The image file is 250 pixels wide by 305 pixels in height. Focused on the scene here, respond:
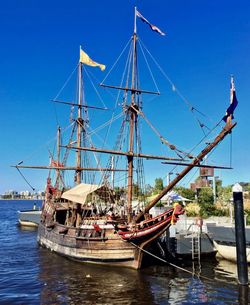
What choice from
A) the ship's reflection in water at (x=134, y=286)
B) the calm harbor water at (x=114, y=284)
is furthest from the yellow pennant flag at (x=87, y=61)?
the ship's reflection in water at (x=134, y=286)

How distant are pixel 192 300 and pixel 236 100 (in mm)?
11650

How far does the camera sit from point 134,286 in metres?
21.0

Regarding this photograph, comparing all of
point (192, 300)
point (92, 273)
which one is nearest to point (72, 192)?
point (92, 273)

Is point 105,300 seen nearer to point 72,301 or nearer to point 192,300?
point 72,301

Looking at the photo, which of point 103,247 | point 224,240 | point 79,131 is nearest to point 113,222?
point 103,247

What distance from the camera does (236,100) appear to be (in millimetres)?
21953

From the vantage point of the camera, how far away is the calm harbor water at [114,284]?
18672 mm

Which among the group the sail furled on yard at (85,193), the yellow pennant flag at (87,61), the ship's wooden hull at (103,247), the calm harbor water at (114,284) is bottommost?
the calm harbor water at (114,284)

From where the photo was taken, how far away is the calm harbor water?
18672mm

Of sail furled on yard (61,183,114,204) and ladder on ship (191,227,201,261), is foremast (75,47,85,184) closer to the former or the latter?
sail furled on yard (61,183,114,204)

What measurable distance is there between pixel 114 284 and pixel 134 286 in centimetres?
127

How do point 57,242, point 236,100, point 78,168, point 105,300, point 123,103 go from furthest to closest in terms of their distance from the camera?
point 78,168 < point 57,242 < point 123,103 < point 236,100 < point 105,300

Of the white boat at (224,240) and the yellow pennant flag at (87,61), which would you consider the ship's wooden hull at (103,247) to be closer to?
the white boat at (224,240)

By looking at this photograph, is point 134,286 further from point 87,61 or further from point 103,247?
point 87,61
